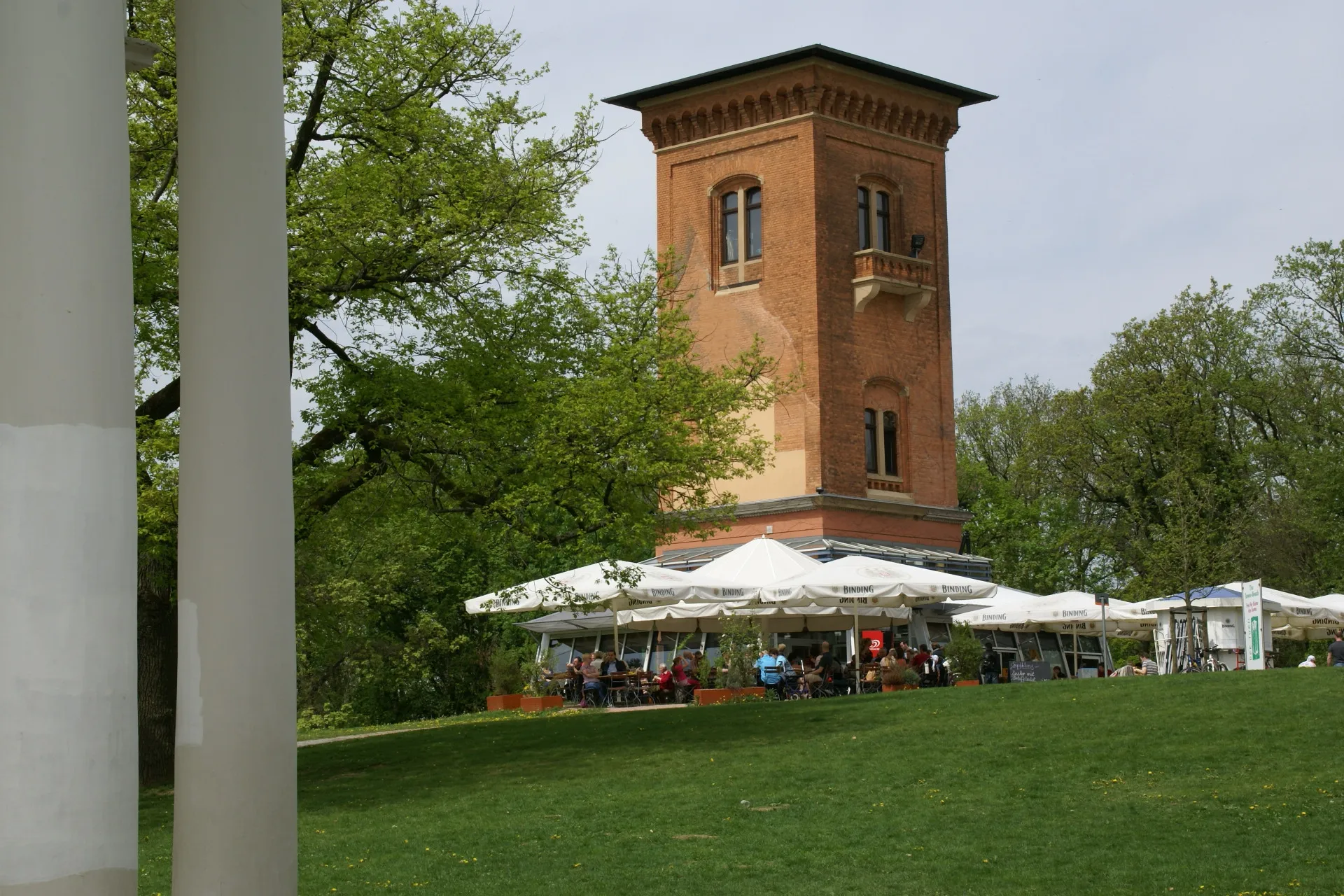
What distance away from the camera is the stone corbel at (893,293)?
148 feet

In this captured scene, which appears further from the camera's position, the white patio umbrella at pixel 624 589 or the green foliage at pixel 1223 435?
the green foliage at pixel 1223 435

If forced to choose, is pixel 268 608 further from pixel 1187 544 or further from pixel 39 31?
pixel 1187 544

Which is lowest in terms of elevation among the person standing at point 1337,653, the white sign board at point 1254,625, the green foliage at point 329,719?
the green foliage at point 329,719

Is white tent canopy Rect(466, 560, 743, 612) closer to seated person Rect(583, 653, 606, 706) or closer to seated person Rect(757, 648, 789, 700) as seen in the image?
seated person Rect(757, 648, 789, 700)

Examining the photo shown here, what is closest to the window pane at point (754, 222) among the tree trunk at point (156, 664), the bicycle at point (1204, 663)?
the bicycle at point (1204, 663)

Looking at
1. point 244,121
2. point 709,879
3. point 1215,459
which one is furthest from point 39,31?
point 1215,459

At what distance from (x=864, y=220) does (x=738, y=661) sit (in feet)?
62.7

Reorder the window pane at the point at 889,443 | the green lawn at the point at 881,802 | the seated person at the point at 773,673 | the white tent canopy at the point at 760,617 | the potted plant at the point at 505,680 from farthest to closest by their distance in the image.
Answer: the window pane at the point at 889,443 → the potted plant at the point at 505,680 → the white tent canopy at the point at 760,617 → the seated person at the point at 773,673 → the green lawn at the point at 881,802

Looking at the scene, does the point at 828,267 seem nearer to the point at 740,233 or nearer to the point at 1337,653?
the point at 740,233

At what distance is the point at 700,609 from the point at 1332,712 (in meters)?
14.9

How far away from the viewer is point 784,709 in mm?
23766

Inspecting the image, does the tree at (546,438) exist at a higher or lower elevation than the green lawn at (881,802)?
higher

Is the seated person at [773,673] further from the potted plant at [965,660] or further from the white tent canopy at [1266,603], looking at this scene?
the white tent canopy at [1266,603]

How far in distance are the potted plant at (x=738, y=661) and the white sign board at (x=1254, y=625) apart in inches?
360
